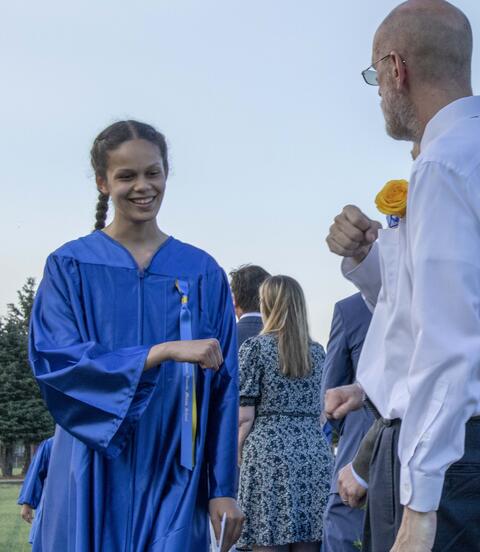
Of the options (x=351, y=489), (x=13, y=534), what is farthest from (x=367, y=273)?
(x=13, y=534)

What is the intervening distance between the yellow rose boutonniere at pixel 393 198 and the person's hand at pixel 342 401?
2.99ft

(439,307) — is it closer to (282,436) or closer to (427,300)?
(427,300)

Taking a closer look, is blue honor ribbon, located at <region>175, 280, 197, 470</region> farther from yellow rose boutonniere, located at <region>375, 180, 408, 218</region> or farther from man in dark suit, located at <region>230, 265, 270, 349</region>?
man in dark suit, located at <region>230, 265, 270, 349</region>

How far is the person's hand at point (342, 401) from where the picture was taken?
3668 millimetres

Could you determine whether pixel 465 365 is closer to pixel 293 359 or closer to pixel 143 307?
pixel 143 307

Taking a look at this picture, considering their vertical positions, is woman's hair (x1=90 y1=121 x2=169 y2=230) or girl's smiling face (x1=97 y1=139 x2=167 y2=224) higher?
woman's hair (x1=90 y1=121 x2=169 y2=230)

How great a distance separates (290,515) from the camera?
21.7 ft

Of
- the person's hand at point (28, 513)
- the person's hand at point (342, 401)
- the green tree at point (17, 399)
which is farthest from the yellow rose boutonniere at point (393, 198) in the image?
the green tree at point (17, 399)

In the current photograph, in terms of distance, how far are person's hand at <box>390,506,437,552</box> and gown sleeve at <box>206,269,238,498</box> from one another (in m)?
1.64

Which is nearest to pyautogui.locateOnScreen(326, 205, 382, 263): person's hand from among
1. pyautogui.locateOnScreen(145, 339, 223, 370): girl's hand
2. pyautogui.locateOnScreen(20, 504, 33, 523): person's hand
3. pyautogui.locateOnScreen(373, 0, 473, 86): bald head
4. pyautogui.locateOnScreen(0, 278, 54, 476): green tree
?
pyautogui.locateOnScreen(373, 0, 473, 86): bald head

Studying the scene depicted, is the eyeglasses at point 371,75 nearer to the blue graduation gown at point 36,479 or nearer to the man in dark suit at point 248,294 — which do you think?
the man in dark suit at point 248,294

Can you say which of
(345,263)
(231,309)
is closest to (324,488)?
(231,309)

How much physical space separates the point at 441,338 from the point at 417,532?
0.44 m

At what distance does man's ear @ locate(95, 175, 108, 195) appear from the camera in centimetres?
449
